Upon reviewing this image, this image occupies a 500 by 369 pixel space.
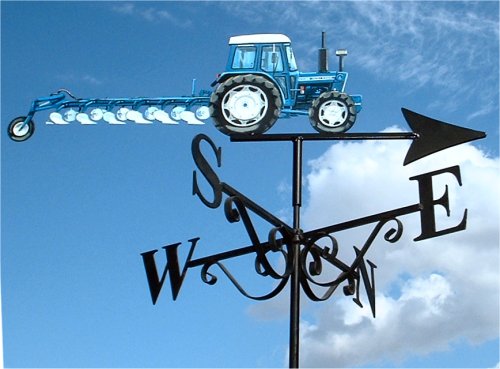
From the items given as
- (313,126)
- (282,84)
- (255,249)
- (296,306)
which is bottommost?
(296,306)

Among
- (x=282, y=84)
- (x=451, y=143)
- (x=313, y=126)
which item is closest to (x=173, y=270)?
(x=451, y=143)

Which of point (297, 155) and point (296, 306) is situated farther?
point (297, 155)

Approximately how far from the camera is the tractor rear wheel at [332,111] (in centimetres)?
541

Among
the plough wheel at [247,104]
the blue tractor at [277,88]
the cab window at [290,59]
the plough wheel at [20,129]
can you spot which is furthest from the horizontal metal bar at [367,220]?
the plough wheel at [20,129]

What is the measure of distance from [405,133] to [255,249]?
21.6 inches

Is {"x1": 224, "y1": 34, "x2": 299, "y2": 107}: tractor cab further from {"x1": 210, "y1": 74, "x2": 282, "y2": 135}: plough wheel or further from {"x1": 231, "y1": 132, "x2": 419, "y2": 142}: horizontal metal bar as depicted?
{"x1": 231, "y1": 132, "x2": 419, "y2": 142}: horizontal metal bar

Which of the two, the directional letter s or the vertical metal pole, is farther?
the directional letter s

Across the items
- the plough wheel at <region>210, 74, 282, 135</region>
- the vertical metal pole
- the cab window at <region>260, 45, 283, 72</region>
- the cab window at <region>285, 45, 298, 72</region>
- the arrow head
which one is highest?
the cab window at <region>285, 45, 298, 72</region>

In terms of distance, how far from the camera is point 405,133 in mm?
2236

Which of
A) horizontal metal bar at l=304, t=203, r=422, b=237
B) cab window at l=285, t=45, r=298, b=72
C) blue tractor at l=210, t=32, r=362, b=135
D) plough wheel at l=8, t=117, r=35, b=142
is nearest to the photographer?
horizontal metal bar at l=304, t=203, r=422, b=237

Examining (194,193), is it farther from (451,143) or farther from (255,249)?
(451,143)

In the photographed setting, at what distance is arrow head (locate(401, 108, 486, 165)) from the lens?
229 cm

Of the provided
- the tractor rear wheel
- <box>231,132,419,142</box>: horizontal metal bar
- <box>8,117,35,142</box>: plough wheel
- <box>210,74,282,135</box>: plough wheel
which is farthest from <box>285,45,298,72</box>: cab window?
<box>231,132,419,142</box>: horizontal metal bar

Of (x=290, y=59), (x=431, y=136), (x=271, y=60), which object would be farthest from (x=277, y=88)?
(x=431, y=136)
